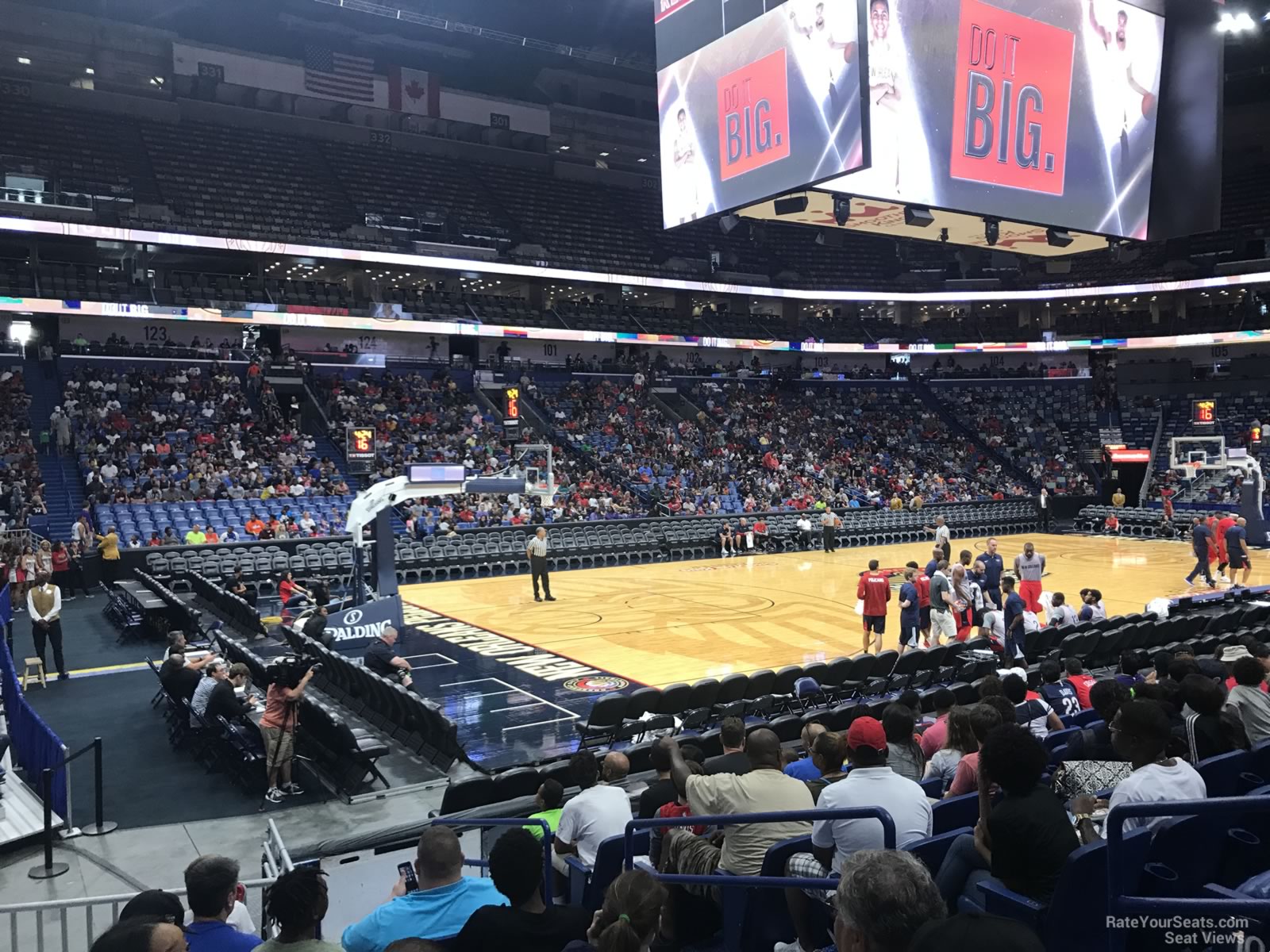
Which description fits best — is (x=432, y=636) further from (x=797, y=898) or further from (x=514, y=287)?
(x=514, y=287)

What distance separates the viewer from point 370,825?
328 inches

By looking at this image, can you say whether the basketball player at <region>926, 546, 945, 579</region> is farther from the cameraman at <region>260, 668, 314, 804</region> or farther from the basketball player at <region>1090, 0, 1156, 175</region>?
the cameraman at <region>260, 668, 314, 804</region>

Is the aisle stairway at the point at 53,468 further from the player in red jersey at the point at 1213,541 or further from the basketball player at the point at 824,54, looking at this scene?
the player in red jersey at the point at 1213,541

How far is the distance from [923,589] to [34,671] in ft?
45.4

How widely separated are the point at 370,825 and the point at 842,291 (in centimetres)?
4346

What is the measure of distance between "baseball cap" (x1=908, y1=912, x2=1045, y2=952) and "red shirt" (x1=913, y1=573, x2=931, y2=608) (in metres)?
13.5

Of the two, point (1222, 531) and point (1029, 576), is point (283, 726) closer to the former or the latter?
point (1029, 576)

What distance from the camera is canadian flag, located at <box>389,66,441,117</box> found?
1781 inches

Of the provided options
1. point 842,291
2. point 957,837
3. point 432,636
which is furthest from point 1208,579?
point 842,291

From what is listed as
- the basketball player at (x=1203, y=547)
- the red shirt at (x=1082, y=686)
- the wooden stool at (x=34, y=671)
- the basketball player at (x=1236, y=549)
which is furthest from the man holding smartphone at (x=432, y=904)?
the basketball player at (x=1203, y=547)

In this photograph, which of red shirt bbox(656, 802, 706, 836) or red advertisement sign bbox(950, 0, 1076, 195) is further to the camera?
red advertisement sign bbox(950, 0, 1076, 195)

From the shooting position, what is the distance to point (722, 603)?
20.8 metres

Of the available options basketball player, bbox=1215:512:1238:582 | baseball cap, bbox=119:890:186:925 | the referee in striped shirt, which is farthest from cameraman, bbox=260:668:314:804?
basketball player, bbox=1215:512:1238:582

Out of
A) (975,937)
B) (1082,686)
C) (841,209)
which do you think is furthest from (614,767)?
(841,209)
